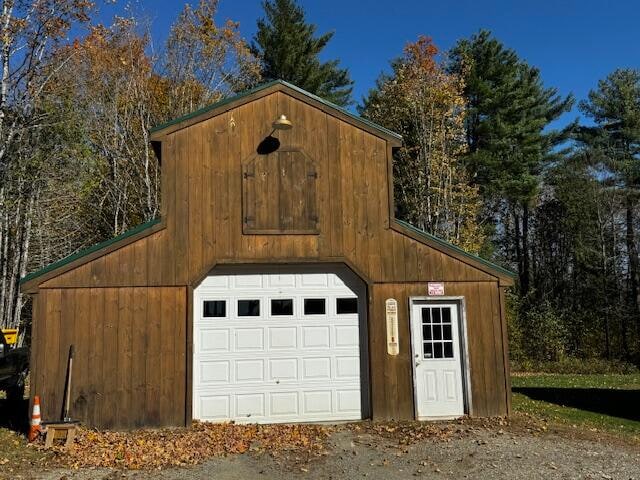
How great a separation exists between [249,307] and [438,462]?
154 inches

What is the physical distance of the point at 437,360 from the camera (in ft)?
29.6

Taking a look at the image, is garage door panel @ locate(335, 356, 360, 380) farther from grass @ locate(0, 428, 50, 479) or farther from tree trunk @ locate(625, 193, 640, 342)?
tree trunk @ locate(625, 193, 640, 342)

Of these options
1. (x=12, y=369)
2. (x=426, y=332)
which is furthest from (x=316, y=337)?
(x=12, y=369)

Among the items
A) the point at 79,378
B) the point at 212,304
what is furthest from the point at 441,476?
the point at 79,378

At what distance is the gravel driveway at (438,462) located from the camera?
6168 millimetres

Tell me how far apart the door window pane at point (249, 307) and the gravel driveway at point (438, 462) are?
2.41 metres

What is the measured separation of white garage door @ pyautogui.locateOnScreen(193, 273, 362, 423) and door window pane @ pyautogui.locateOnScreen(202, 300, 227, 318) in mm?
17

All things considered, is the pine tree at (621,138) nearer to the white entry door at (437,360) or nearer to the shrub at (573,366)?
the shrub at (573,366)

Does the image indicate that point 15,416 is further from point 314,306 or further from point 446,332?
point 446,332

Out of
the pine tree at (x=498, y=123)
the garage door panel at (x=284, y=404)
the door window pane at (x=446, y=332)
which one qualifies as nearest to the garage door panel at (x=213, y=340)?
the garage door panel at (x=284, y=404)

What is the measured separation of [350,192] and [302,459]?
4.46 meters

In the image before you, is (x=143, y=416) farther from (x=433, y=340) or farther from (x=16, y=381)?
(x=433, y=340)

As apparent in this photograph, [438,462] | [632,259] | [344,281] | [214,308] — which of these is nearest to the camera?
[438,462]

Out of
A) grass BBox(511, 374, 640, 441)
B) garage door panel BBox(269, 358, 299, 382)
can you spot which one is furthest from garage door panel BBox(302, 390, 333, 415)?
grass BBox(511, 374, 640, 441)
